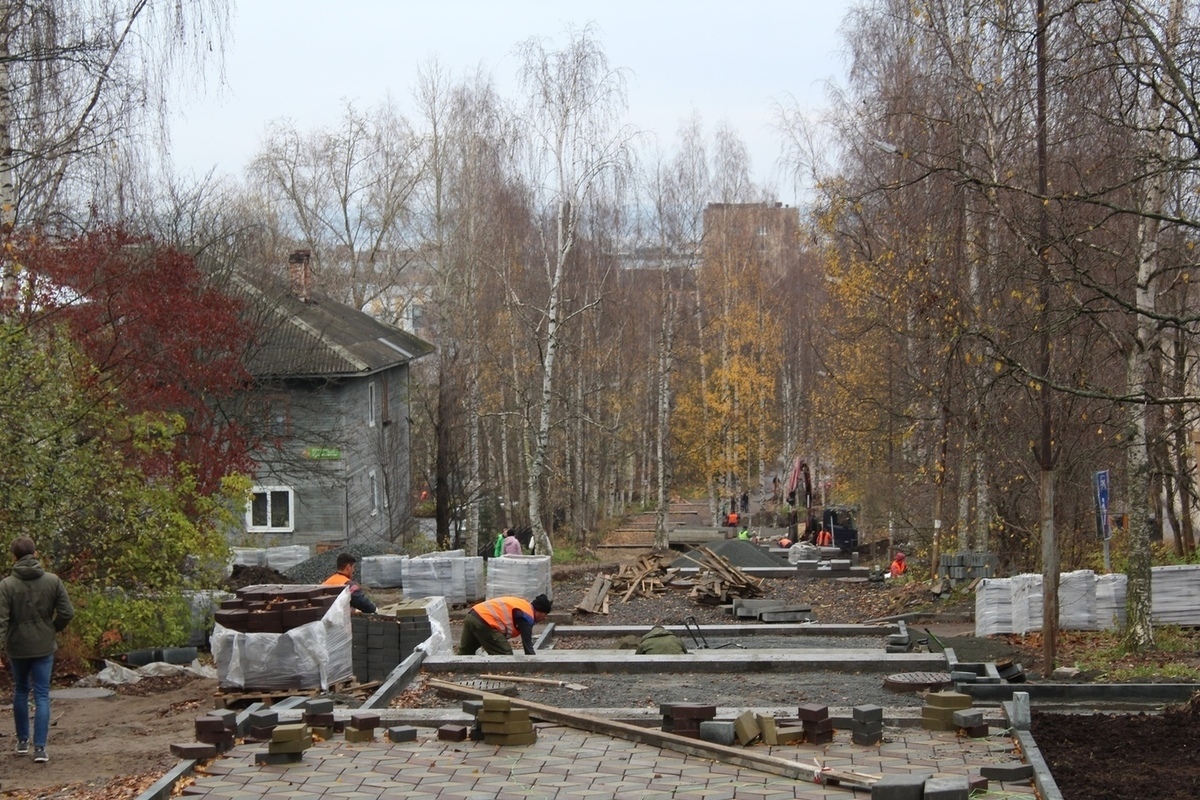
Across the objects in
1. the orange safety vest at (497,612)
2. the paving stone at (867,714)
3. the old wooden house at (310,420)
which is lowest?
the paving stone at (867,714)

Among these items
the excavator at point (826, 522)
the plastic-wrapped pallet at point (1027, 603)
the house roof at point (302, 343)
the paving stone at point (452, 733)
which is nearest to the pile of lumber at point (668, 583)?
the plastic-wrapped pallet at point (1027, 603)

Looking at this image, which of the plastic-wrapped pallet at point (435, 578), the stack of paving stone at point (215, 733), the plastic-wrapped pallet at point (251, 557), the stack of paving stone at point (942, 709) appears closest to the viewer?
the stack of paving stone at point (215, 733)

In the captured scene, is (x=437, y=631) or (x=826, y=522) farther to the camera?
(x=826, y=522)

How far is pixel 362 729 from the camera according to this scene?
10.5 m

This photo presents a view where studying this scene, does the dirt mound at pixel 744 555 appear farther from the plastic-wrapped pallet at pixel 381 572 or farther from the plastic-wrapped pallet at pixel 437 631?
the plastic-wrapped pallet at pixel 437 631

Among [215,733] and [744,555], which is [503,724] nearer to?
[215,733]

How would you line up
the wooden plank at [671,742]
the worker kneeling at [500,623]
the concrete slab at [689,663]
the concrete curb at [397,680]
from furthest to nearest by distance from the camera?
the concrete slab at [689,663]
the worker kneeling at [500,623]
the concrete curb at [397,680]
the wooden plank at [671,742]

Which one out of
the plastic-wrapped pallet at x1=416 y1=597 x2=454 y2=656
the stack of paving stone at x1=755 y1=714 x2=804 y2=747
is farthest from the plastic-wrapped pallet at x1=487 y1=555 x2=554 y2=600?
the stack of paving stone at x1=755 y1=714 x2=804 y2=747

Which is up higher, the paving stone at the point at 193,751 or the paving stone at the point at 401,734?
the paving stone at the point at 193,751

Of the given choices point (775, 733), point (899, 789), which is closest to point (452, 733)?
point (775, 733)

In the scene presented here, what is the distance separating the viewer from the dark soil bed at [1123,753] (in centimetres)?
893

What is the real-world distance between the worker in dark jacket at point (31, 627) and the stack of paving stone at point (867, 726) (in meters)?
6.24

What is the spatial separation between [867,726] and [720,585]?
1420cm

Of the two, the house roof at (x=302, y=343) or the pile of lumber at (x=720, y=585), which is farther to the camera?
the house roof at (x=302, y=343)
